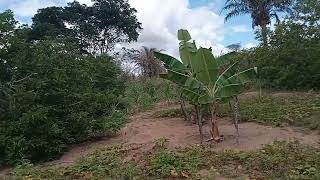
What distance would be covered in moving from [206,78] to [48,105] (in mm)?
3959

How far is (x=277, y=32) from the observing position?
56.4 feet

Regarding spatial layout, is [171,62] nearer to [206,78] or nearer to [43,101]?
[206,78]

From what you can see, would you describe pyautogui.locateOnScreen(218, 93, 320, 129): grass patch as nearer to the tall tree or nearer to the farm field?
the farm field

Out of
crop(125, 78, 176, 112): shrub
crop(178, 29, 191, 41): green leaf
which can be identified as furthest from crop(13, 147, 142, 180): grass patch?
crop(125, 78, 176, 112): shrub

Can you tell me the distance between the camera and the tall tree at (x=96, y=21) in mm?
32844

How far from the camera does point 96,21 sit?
34.2 meters

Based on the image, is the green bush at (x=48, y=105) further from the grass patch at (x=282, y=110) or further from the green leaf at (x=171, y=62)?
the grass patch at (x=282, y=110)

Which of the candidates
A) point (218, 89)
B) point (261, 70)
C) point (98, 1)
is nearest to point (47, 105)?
point (218, 89)

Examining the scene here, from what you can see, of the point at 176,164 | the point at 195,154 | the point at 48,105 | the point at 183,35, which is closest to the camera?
the point at 176,164

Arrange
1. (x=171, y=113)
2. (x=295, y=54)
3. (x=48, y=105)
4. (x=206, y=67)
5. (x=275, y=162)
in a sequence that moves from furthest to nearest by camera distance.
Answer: (x=295, y=54)
(x=171, y=113)
(x=48, y=105)
(x=206, y=67)
(x=275, y=162)

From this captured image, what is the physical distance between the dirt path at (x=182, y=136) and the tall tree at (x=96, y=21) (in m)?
21.1

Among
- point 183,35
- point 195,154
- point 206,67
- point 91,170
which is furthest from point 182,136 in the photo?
point 91,170

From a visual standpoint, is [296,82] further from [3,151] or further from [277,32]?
[3,151]

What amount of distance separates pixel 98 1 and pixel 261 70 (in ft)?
66.1
